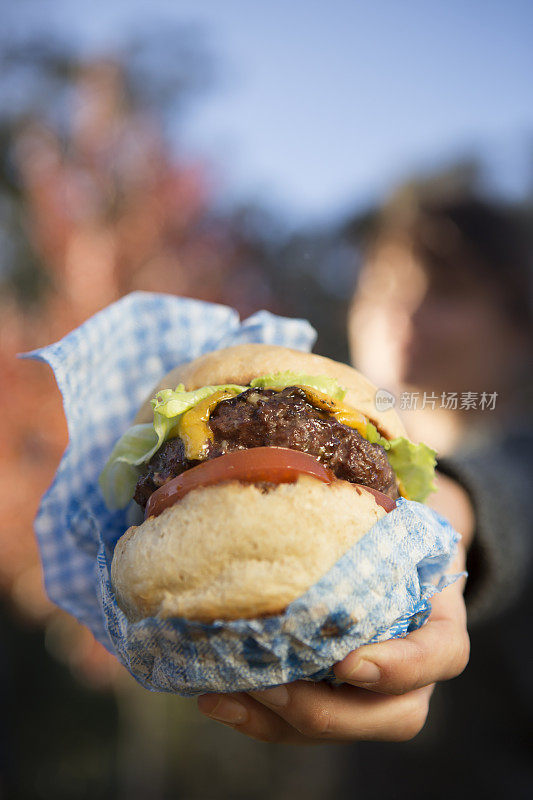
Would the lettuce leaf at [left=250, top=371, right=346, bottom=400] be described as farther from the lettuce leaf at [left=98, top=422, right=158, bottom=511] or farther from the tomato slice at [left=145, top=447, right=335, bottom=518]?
the lettuce leaf at [left=98, top=422, right=158, bottom=511]

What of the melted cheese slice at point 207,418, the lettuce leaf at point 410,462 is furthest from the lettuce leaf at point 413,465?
the melted cheese slice at point 207,418

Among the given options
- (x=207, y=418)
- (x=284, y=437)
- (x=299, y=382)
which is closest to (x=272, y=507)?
(x=284, y=437)

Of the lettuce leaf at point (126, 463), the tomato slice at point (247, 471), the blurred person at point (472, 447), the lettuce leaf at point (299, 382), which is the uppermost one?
the lettuce leaf at point (299, 382)

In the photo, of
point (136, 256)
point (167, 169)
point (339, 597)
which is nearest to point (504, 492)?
point (339, 597)

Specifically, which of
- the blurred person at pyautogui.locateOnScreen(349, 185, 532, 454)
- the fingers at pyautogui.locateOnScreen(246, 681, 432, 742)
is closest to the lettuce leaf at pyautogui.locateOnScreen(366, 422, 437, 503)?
the fingers at pyautogui.locateOnScreen(246, 681, 432, 742)

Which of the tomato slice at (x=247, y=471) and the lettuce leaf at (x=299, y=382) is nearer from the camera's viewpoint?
the tomato slice at (x=247, y=471)

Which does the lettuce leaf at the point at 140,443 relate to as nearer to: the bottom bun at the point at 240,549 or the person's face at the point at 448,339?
the bottom bun at the point at 240,549

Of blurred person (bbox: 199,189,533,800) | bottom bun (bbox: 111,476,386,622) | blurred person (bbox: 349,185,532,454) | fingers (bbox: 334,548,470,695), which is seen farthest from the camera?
blurred person (bbox: 349,185,532,454)
